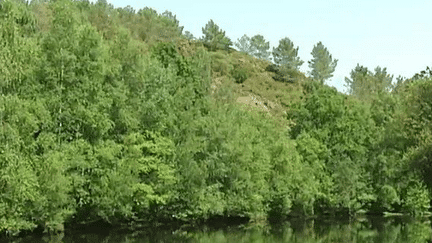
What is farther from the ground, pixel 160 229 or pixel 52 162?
pixel 52 162

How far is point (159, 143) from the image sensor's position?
56656 millimetres

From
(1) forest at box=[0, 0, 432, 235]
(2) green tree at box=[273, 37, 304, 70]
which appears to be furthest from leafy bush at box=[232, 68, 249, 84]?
(1) forest at box=[0, 0, 432, 235]

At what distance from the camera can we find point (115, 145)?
51719 millimetres

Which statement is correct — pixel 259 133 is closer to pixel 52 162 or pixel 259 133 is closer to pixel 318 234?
pixel 318 234

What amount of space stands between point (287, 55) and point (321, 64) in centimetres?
1092

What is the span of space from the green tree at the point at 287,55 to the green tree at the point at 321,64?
6148 millimetres

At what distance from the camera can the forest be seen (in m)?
44.5

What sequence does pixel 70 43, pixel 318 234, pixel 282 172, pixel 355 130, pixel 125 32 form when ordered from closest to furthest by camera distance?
pixel 70 43 < pixel 318 234 < pixel 125 32 < pixel 282 172 < pixel 355 130

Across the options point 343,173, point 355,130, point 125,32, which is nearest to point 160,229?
point 125,32

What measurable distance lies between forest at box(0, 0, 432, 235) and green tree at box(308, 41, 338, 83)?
8871 centimetres

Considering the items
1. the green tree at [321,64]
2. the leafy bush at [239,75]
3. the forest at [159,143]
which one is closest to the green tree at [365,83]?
the green tree at [321,64]

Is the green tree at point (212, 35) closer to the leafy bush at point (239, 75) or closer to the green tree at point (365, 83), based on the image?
the leafy bush at point (239, 75)

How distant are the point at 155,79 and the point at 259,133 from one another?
2272 cm

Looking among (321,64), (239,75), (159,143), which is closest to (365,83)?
(321,64)
